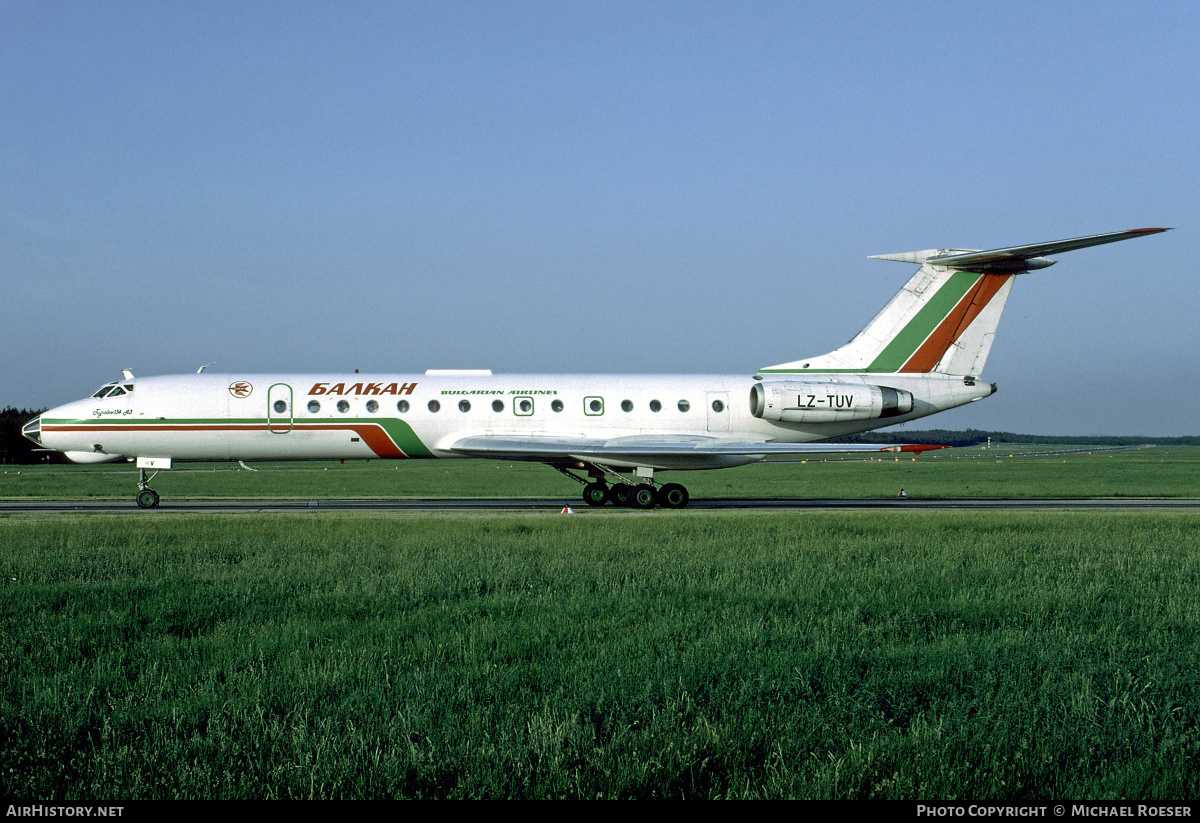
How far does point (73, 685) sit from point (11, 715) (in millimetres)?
637

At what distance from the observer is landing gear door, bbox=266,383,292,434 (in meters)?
23.8

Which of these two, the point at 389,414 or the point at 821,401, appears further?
the point at 821,401

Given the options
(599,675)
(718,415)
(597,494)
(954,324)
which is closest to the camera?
(599,675)

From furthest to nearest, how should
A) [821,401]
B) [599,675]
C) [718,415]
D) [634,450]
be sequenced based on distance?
1. [718,415]
2. [821,401]
3. [634,450]
4. [599,675]

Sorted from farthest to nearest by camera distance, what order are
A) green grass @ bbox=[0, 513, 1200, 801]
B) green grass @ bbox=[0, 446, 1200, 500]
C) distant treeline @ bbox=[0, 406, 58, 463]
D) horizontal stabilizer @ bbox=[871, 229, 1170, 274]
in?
distant treeline @ bbox=[0, 406, 58, 463], green grass @ bbox=[0, 446, 1200, 500], horizontal stabilizer @ bbox=[871, 229, 1170, 274], green grass @ bbox=[0, 513, 1200, 801]

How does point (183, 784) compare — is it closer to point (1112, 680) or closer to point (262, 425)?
point (1112, 680)

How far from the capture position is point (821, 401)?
24703mm

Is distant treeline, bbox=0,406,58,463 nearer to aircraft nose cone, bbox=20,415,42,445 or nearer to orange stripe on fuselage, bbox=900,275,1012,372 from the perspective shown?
aircraft nose cone, bbox=20,415,42,445

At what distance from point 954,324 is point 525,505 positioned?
40.3 feet

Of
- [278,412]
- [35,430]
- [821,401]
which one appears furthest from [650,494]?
[35,430]

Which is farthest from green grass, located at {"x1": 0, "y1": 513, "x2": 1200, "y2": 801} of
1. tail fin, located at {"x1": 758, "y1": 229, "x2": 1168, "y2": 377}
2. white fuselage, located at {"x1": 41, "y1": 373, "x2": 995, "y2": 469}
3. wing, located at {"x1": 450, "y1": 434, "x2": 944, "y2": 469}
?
tail fin, located at {"x1": 758, "y1": 229, "x2": 1168, "y2": 377}

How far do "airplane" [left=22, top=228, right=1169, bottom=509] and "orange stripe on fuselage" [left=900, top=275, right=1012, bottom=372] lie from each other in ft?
0.11

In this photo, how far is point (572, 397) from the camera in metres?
24.6

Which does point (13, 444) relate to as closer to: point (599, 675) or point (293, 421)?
point (293, 421)
